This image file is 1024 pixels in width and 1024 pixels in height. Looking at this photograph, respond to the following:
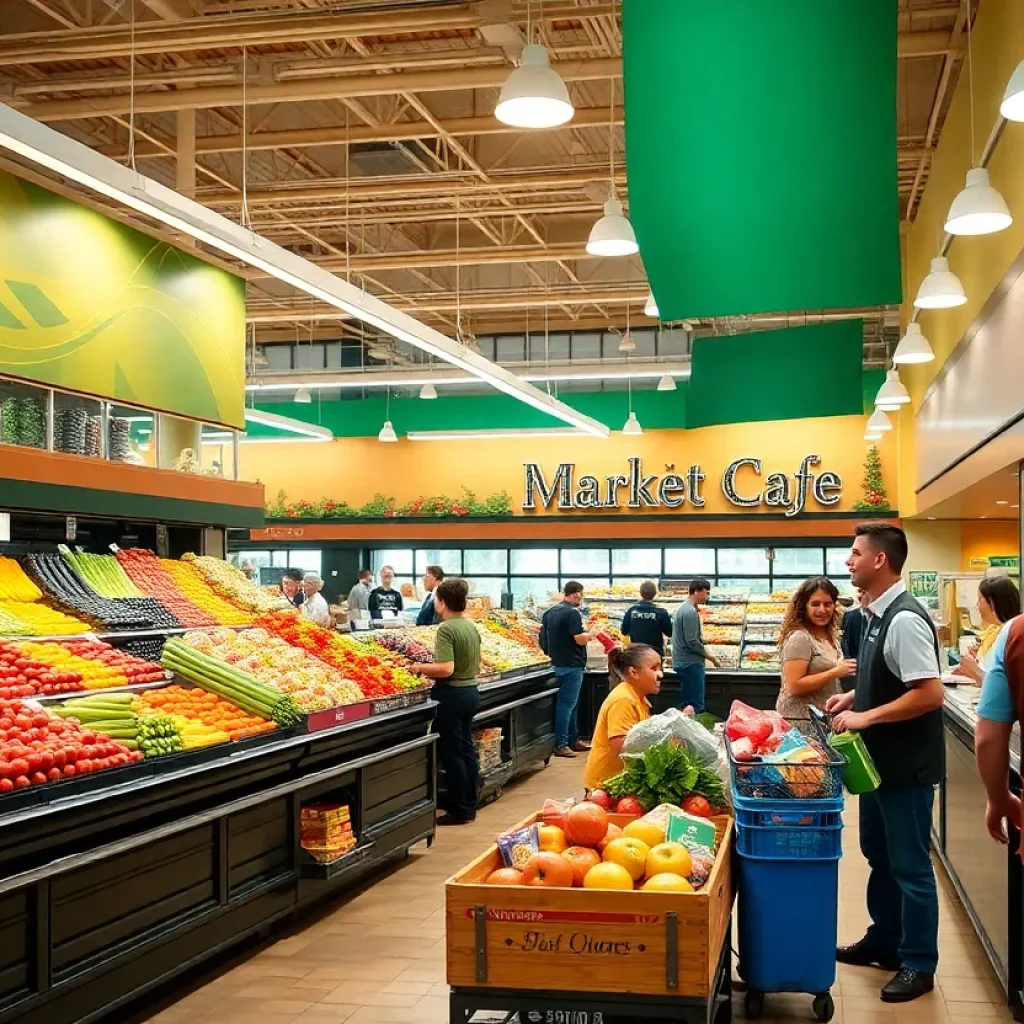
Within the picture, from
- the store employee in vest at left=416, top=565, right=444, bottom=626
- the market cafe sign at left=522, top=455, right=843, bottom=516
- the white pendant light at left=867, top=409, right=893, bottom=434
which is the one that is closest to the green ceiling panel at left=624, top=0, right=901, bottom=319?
the store employee in vest at left=416, top=565, right=444, bottom=626

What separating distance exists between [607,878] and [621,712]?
Result: 172 cm

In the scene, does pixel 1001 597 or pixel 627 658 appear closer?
pixel 627 658

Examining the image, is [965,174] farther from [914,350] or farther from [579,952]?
[579,952]

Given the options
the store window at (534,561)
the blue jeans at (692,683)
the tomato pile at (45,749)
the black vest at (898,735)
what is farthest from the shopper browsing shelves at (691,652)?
the tomato pile at (45,749)

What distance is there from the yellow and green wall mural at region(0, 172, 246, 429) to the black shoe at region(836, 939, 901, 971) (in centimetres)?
572

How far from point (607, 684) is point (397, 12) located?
7.94 m

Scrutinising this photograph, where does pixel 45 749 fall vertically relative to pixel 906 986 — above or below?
above

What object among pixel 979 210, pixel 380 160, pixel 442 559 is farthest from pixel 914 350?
pixel 442 559

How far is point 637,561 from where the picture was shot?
19.0 metres

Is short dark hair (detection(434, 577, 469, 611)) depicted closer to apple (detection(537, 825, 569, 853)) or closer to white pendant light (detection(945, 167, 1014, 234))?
white pendant light (detection(945, 167, 1014, 234))

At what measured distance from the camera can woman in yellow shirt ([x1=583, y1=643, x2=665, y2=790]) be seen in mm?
5457

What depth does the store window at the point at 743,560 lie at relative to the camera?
60.8 feet

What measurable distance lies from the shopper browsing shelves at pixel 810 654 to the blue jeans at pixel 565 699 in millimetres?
5302

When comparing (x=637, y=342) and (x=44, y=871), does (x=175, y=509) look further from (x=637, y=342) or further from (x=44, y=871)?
(x=637, y=342)
